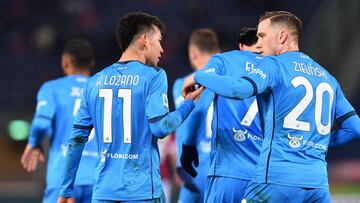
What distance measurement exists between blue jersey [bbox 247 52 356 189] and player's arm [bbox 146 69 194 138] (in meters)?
0.59

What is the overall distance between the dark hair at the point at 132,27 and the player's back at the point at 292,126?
0.98 metres

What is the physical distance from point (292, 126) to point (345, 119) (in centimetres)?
64

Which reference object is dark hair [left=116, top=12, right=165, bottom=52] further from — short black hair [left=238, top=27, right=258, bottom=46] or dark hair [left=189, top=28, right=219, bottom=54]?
dark hair [left=189, top=28, right=219, bottom=54]

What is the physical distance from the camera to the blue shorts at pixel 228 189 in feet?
21.5

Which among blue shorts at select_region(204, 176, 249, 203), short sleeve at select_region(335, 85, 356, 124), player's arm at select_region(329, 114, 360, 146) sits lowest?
blue shorts at select_region(204, 176, 249, 203)

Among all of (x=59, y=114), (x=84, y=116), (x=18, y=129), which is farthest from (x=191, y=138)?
(x=18, y=129)

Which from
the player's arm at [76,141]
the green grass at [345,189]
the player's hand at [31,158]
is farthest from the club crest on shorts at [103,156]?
the green grass at [345,189]

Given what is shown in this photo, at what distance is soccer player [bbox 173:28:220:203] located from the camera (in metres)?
8.67

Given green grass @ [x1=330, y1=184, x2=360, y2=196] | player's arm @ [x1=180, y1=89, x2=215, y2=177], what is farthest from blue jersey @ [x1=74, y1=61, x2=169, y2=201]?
green grass @ [x1=330, y1=184, x2=360, y2=196]

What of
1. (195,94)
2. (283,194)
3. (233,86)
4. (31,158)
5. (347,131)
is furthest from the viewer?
(31,158)

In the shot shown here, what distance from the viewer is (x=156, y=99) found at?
5.87 metres

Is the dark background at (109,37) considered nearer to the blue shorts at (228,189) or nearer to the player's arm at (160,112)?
the blue shorts at (228,189)

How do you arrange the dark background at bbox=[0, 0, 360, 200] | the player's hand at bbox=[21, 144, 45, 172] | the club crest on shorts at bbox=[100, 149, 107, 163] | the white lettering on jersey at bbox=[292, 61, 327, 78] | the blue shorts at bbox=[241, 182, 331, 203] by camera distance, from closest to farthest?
1. the blue shorts at bbox=[241, 182, 331, 203]
2. the white lettering on jersey at bbox=[292, 61, 327, 78]
3. the club crest on shorts at bbox=[100, 149, 107, 163]
4. the player's hand at bbox=[21, 144, 45, 172]
5. the dark background at bbox=[0, 0, 360, 200]

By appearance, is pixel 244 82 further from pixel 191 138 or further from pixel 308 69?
pixel 191 138
